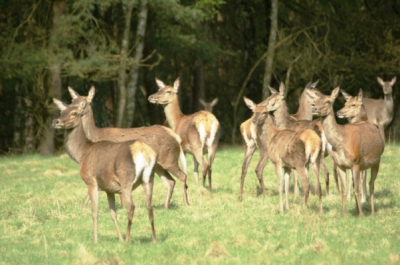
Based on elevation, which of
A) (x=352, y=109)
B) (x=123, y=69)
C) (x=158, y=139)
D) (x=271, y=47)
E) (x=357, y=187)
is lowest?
(x=357, y=187)

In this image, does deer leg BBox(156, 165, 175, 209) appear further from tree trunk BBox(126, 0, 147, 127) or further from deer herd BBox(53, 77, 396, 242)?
tree trunk BBox(126, 0, 147, 127)

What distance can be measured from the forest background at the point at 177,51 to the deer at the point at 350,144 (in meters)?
11.1

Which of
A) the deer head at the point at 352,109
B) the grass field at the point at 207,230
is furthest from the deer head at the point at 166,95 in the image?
the deer head at the point at 352,109

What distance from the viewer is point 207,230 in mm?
9922

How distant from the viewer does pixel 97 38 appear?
905 inches

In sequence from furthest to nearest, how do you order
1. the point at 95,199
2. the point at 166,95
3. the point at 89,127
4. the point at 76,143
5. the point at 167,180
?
the point at 166,95
the point at 89,127
the point at 167,180
the point at 76,143
the point at 95,199

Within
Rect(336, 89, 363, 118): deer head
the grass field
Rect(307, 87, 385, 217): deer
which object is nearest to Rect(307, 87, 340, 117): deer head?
Rect(307, 87, 385, 217): deer

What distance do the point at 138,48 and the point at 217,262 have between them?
1571cm

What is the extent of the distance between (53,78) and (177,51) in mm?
4819

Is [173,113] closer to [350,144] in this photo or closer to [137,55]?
[350,144]

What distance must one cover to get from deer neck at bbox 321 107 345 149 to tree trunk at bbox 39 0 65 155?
11.4m

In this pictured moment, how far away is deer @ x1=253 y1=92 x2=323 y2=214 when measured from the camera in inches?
432

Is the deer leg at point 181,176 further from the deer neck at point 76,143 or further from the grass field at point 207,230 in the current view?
the deer neck at point 76,143

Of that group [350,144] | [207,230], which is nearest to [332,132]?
[350,144]
